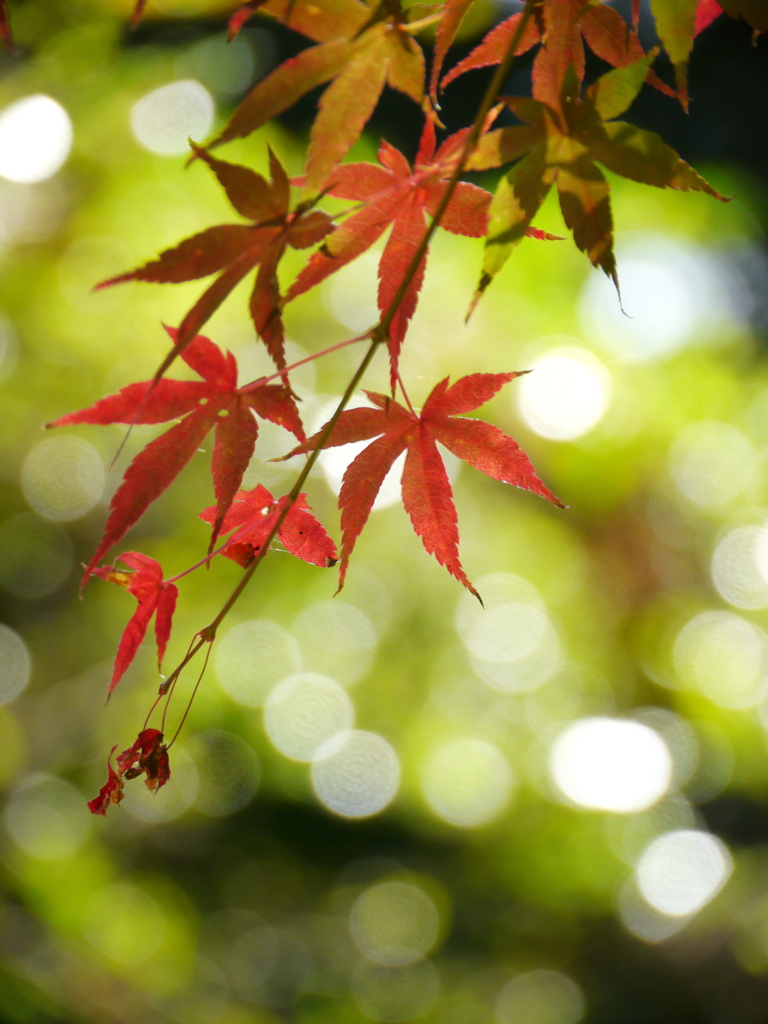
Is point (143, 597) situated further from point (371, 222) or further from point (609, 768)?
point (609, 768)

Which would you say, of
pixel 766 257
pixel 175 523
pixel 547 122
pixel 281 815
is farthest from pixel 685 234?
pixel 281 815

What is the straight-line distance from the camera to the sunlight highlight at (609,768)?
268cm

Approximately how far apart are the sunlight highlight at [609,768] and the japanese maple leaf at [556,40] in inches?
104

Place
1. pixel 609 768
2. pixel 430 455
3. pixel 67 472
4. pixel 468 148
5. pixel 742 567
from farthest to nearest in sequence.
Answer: pixel 609 768, pixel 742 567, pixel 67 472, pixel 430 455, pixel 468 148

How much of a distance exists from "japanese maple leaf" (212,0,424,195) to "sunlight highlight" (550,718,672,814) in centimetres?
269

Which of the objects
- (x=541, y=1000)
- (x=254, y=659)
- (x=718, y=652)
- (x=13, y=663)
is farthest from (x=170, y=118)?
(x=541, y=1000)

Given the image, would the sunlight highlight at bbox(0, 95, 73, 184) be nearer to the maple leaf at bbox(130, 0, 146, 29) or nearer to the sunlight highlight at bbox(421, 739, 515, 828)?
the maple leaf at bbox(130, 0, 146, 29)

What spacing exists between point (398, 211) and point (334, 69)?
87 mm

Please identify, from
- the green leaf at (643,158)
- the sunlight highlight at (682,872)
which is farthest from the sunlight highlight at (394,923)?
the green leaf at (643,158)

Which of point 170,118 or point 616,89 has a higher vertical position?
point 170,118

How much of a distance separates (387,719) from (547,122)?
2.57m

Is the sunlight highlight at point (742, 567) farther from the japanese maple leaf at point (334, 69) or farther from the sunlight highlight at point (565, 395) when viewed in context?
the japanese maple leaf at point (334, 69)

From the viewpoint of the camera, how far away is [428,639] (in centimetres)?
271

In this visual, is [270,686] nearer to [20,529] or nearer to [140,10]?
[20,529]
